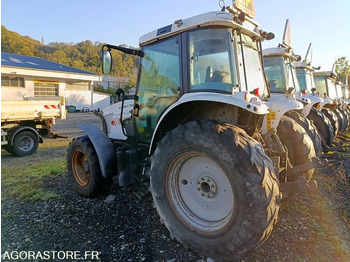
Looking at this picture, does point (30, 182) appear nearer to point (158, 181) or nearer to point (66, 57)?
point (158, 181)

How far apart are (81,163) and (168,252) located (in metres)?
2.37

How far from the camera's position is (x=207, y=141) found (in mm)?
2439

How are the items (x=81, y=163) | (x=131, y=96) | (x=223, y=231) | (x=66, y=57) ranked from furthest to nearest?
(x=66, y=57) → (x=81, y=163) → (x=131, y=96) → (x=223, y=231)

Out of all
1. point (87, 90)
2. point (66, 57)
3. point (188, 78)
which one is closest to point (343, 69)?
point (87, 90)

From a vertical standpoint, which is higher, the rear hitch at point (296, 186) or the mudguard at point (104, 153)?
the mudguard at point (104, 153)

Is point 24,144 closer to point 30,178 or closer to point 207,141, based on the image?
point 30,178

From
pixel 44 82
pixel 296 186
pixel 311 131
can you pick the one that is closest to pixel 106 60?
pixel 296 186

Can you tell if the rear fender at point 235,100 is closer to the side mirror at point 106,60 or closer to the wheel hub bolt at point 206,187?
the wheel hub bolt at point 206,187

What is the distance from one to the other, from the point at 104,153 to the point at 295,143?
2.72 metres

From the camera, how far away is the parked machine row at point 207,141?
2.27 meters

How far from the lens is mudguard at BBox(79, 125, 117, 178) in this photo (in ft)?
12.4

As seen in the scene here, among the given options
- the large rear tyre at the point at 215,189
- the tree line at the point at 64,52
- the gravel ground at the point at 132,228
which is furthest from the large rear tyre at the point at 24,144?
the tree line at the point at 64,52

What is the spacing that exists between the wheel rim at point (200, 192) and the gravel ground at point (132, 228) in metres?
0.37

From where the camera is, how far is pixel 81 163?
4.40 metres
